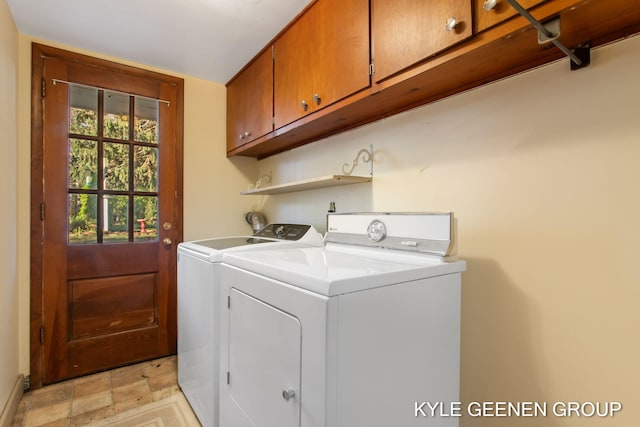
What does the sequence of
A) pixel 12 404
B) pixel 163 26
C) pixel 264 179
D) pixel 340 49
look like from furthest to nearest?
pixel 264 179
pixel 163 26
pixel 12 404
pixel 340 49

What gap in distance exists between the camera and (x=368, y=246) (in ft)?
4.42

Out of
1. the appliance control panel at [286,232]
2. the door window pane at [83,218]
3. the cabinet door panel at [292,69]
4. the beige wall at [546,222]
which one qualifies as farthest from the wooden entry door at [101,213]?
the beige wall at [546,222]

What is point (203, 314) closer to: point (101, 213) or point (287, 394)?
point (287, 394)

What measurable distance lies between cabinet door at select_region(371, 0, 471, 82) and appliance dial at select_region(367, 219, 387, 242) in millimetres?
588

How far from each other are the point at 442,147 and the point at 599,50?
0.57 meters

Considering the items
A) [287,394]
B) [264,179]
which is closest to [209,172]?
[264,179]

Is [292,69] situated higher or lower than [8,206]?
higher

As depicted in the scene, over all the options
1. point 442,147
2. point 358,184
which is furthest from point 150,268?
point 442,147

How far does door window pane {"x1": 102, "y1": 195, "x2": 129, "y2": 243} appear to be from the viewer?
221 cm

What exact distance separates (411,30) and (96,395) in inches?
102

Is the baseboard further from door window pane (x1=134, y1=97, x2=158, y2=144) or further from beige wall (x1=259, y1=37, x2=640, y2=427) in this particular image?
beige wall (x1=259, y1=37, x2=640, y2=427)

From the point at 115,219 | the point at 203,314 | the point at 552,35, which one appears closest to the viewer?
the point at 552,35

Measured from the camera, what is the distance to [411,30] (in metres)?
1.13

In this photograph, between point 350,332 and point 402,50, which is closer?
point 350,332
